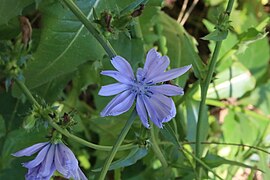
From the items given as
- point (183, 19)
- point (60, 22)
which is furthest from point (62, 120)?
point (183, 19)

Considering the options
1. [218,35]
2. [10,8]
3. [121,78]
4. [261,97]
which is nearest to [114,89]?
[121,78]

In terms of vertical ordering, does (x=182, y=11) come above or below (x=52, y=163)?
below

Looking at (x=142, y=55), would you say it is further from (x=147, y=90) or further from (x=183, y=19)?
(x=183, y=19)

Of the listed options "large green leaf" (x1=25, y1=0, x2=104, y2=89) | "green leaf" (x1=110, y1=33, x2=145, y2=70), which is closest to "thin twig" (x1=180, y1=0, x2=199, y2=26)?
"green leaf" (x1=110, y1=33, x2=145, y2=70)

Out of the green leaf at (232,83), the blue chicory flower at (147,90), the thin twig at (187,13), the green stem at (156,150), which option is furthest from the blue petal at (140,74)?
the thin twig at (187,13)

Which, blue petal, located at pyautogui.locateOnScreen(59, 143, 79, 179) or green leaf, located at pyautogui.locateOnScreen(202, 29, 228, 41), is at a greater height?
blue petal, located at pyautogui.locateOnScreen(59, 143, 79, 179)

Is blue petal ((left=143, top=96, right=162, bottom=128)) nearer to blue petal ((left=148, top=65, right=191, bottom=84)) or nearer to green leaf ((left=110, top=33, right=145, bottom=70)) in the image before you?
blue petal ((left=148, top=65, right=191, bottom=84))

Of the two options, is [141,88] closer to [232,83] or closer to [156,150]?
[156,150]
